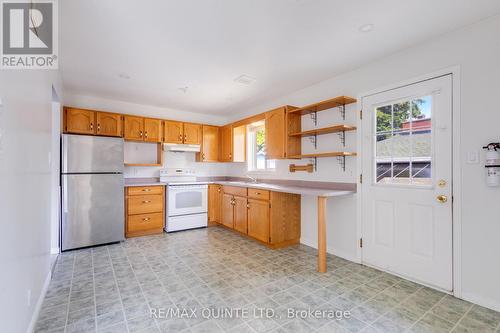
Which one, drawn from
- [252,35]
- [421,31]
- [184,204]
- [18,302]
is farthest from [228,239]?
[421,31]

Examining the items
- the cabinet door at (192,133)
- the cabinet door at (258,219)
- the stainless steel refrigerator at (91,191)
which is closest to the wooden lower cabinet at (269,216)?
the cabinet door at (258,219)

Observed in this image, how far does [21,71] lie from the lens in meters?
1.58

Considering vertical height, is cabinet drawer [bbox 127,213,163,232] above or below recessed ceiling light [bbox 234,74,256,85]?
below

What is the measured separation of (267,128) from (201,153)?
1.84 meters

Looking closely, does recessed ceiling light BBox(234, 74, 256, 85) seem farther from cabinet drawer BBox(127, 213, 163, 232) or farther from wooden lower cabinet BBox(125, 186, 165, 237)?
cabinet drawer BBox(127, 213, 163, 232)

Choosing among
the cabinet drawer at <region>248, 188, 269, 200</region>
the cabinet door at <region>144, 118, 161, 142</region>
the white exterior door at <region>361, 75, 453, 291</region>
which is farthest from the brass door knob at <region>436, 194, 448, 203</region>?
the cabinet door at <region>144, 118, 161, 142</region>

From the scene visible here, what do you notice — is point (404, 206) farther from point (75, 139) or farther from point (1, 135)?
point (75, 139)

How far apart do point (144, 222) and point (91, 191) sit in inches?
40.3

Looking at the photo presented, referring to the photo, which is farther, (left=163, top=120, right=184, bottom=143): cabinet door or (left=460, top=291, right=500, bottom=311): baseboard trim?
(left=163, top=120, right=184, bottom=143): cabinet door

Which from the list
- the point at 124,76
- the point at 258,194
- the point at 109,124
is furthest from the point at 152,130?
the point at 258,194

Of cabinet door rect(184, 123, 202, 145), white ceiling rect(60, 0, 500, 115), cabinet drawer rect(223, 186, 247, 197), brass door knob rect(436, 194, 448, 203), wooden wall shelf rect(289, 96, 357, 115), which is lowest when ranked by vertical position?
cabinet drawer rect(223, 186, 247, 197)

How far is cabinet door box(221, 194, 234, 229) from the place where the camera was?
4.51 m

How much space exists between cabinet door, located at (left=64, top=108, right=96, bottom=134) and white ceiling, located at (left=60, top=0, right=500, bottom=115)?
512mm

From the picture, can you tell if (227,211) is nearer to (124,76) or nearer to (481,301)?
(124,76)
